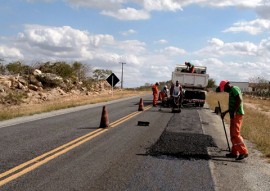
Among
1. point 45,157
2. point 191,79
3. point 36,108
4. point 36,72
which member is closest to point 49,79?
point 36,72

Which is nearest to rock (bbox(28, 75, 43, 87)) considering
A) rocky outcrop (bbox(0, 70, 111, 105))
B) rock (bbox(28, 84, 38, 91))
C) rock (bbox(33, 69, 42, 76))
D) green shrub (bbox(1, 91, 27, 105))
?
rocky outcrop (bbox(0, 70, 111, 105))

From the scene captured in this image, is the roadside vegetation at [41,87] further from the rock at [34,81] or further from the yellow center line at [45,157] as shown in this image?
the yellow center line at [45,157]

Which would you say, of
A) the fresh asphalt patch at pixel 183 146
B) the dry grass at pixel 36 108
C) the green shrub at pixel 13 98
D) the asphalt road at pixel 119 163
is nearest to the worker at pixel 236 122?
the asphalt road at pixel 119 163

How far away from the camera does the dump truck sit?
93.2 feet

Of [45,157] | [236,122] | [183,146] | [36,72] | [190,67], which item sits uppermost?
[190,67]

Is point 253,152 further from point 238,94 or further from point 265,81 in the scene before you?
point 265,81

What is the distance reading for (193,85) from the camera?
1128 inches

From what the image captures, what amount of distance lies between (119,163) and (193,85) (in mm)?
21699

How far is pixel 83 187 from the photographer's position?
580 cm

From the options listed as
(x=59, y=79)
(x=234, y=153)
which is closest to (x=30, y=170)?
(x=234, y=153)

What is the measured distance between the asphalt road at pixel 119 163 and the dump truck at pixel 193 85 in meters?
16.7

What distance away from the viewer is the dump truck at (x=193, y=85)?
28422 millimetres

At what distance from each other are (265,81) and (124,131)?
112 m

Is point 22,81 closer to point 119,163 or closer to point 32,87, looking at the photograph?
point 32,87
